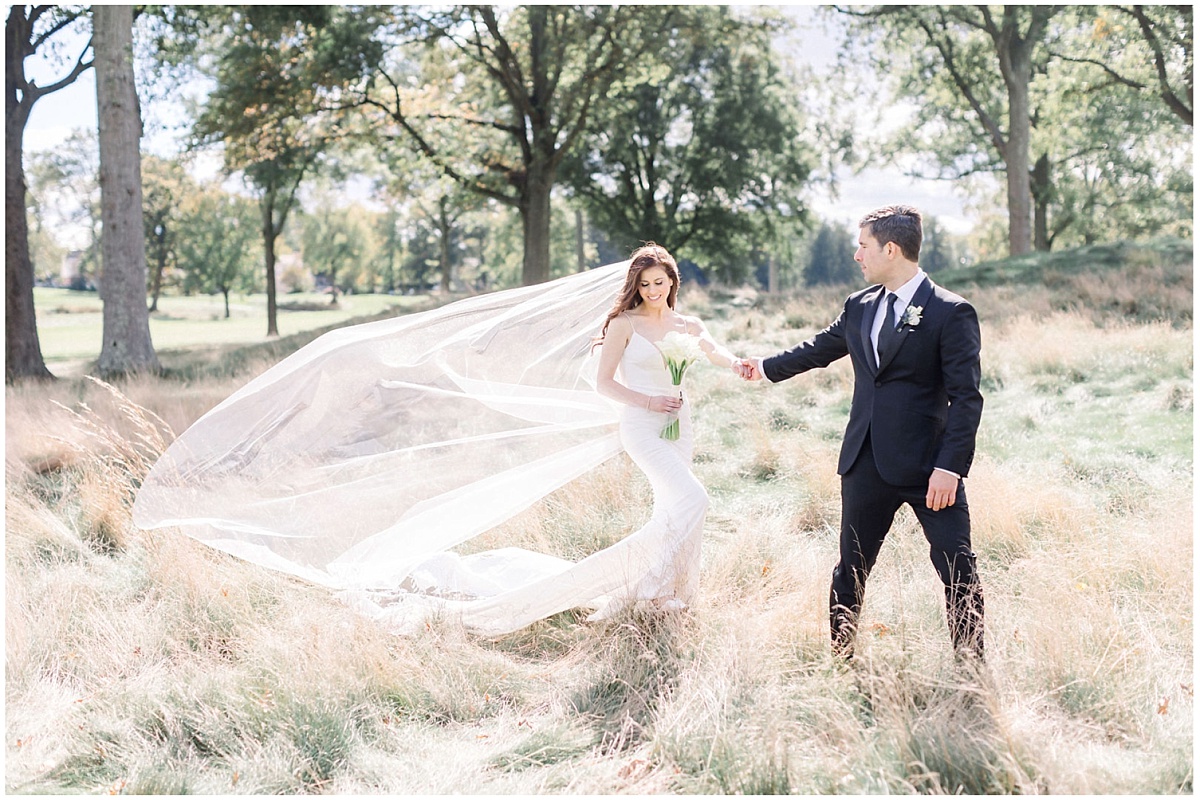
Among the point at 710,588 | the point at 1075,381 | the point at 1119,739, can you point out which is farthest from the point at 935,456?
the point at 1075,381

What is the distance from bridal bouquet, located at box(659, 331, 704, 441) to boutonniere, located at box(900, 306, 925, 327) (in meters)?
1.43

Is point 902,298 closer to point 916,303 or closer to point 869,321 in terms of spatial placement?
point 916,303

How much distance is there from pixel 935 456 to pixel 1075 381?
8081 millimetres

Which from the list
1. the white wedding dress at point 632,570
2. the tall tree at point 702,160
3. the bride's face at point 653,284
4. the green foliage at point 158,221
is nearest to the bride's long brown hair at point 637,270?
the bride's face at point 653,284

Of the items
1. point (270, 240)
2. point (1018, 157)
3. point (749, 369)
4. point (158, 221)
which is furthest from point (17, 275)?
point (158, 221)

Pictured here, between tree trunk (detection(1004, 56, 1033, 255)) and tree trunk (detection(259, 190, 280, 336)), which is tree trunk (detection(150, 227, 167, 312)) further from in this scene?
tree trunk (detection(1004, 56, 1033, 255))

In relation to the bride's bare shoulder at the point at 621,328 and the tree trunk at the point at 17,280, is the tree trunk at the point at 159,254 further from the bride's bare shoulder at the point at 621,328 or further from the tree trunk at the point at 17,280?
the bride's bare shoulder at the point at 621,328

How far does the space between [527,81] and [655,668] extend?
2005 centimetres

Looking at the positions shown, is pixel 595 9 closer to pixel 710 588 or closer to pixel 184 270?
pixel 710 588

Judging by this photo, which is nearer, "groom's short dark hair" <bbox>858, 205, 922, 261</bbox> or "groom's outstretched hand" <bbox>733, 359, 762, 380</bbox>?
"groom's short dark hair" <bbox>858, 205, 922, 261</bbox>

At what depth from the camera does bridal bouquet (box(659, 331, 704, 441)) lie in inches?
197

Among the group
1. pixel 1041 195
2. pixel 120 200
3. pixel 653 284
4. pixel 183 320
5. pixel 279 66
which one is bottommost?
pixel 653 284

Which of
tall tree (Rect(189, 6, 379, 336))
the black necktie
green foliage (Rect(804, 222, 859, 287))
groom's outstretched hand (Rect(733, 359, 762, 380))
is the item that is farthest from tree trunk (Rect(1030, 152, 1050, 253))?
green foliage (Rect(804, 222, 859, 287))

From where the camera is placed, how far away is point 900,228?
3.90 m
